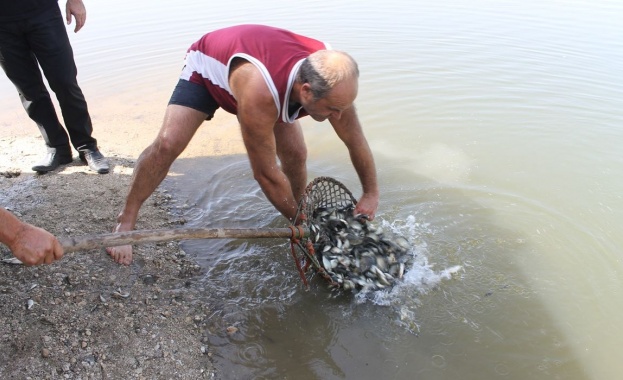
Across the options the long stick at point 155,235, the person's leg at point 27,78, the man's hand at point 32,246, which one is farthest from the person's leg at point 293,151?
the person's leg at point 27,78

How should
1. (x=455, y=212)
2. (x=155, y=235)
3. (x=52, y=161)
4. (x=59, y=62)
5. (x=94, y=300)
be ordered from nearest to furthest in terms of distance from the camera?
1. (x=155, y=235)
2. (x=94, y=300)
3. (x=59, y=62)
4. (x=455, y=212)
5. (x=52, y=161)

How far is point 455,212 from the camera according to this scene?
4098 millimetres

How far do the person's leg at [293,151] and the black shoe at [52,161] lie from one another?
233cm

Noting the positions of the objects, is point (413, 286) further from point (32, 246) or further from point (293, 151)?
point (32, 246)

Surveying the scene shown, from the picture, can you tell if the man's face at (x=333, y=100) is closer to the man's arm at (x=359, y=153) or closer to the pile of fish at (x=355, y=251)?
the man's arm at (x=359, y=153)

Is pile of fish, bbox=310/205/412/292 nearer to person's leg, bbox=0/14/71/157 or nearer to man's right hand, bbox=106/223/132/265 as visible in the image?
man's right hand, bbox=106/223/132/265

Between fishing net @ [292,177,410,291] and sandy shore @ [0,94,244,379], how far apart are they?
0.82m

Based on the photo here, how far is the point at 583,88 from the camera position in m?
6.37

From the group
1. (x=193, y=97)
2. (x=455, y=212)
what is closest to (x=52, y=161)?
(x=193, y=97)

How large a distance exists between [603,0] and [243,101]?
10642mm

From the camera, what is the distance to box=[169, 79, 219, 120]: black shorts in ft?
10.3

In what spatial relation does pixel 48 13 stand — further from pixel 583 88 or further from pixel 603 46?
pixel 603 46

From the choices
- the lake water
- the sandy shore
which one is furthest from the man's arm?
the sandy shore

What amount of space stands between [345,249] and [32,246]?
6.09ft
